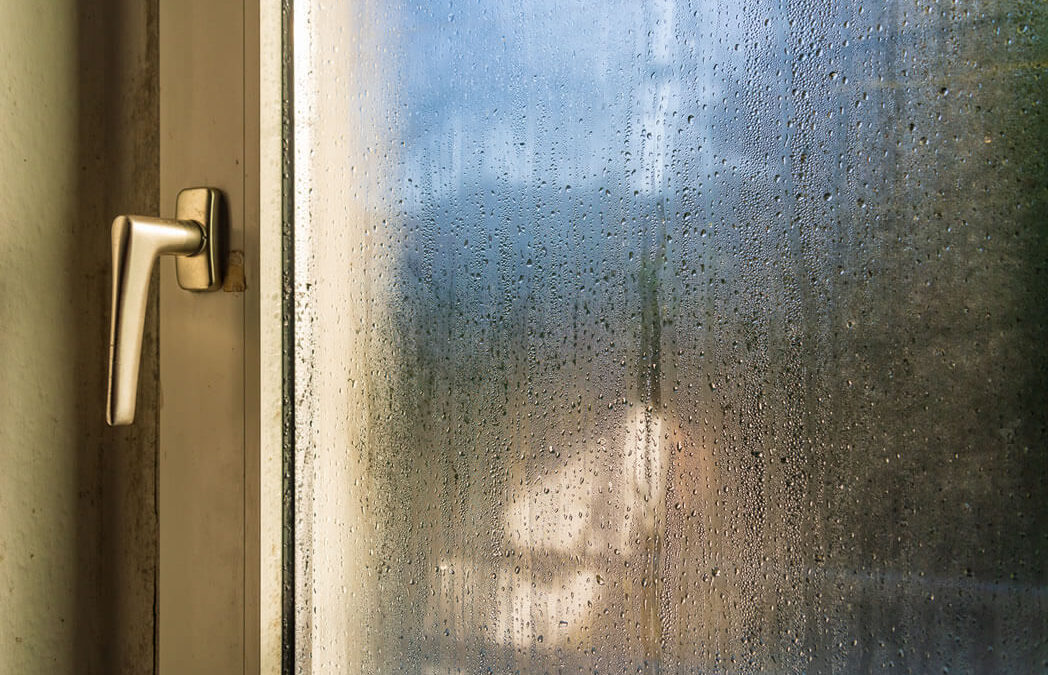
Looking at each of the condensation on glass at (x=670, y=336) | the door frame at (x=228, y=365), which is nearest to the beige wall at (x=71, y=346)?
the door frame at (x=228, y=365)

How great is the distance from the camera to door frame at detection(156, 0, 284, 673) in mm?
595

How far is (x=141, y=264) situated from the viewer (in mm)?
572

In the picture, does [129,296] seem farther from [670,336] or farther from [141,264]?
[670,336]

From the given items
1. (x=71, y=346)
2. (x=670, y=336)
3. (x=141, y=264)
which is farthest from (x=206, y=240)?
(x=670, y=336)

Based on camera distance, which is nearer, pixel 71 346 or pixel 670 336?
pixel 670 336

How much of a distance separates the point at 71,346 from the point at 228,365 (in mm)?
171

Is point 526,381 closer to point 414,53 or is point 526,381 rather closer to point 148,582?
point 414,53

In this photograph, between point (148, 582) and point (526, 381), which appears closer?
point (526, 381)

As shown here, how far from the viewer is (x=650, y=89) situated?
521 millimetres

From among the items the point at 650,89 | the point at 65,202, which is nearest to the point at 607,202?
the point at 650,89

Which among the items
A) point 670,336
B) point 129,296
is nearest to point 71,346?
point 129,296

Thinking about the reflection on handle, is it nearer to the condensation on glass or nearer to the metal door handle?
the metal door handle

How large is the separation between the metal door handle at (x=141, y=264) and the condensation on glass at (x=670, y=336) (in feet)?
0.22

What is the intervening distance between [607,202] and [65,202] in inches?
18.2
